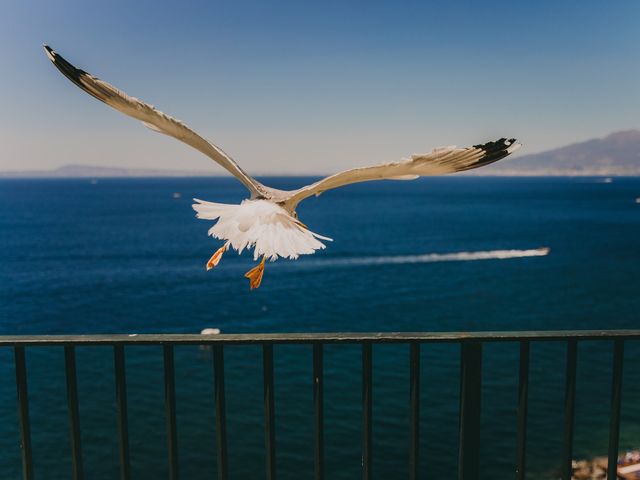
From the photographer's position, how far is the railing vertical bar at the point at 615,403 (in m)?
2.48

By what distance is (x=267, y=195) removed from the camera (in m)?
2.38

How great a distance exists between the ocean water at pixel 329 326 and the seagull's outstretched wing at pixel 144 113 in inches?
649

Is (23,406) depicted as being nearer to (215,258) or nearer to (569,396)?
(215,258)

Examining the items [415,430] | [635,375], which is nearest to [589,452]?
[635,375]

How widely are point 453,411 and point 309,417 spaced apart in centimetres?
503

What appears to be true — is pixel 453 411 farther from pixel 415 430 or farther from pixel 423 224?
pixel 423 224

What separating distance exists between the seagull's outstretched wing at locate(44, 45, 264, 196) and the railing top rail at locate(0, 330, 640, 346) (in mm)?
565

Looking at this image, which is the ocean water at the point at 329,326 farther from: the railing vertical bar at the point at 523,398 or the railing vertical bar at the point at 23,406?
the railing vertical bar at the point at 23,406

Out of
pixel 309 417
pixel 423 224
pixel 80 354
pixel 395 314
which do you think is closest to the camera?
pixel 309 417

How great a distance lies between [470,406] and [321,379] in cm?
63

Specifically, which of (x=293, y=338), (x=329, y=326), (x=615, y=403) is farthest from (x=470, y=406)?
(x=329, y=326)

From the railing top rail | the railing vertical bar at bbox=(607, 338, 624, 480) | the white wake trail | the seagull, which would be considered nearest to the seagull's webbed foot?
the seagull

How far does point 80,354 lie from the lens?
28453mm

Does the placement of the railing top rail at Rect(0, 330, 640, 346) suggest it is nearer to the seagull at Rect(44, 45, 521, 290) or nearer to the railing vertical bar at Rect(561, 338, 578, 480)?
the railing vertical bar at Rect(561, 338, 578, 480)
